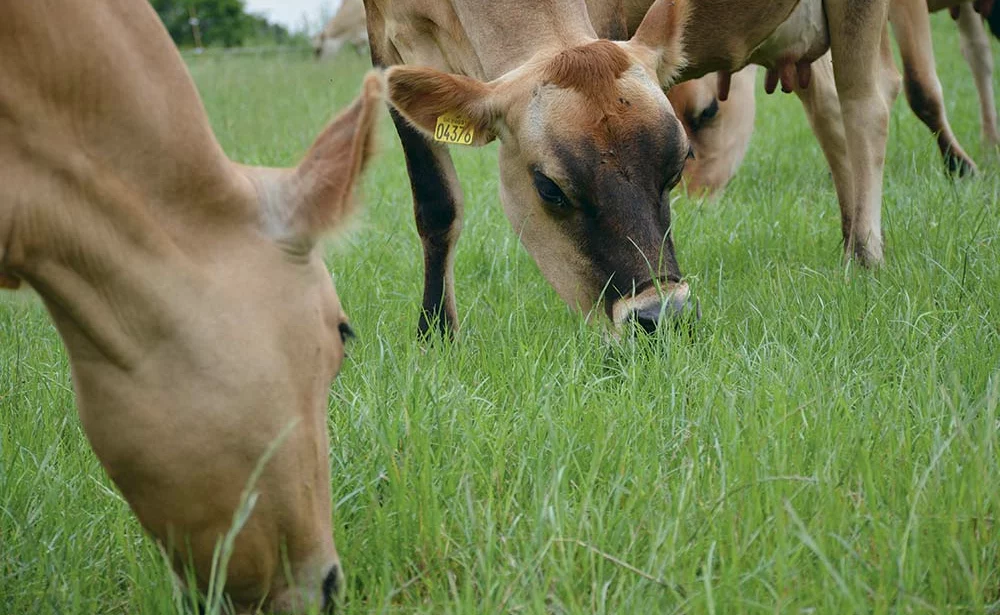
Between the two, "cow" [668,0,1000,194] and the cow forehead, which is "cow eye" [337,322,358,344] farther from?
"cow" [668,0,1000,194]

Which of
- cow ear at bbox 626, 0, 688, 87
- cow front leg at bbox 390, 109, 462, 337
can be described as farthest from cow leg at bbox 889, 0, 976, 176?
cow front leg at bbox 390, 109, 462, 337

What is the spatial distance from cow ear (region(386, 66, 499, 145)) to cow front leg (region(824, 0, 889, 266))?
1.64m

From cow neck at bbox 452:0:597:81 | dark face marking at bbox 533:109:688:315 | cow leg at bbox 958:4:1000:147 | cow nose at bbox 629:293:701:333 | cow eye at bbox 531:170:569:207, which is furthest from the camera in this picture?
cow leg at bbox 958:4:1000:147

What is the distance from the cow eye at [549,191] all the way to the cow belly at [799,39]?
1547 mm

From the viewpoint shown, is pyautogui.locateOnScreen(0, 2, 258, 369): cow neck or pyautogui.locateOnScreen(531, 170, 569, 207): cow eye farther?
Result: pyautogui.locateOnScreen(531, 170, 569, 207): cow eye

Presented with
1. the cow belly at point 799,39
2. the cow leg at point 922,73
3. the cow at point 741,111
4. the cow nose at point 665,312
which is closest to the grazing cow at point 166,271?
the cow nose at point 665,312

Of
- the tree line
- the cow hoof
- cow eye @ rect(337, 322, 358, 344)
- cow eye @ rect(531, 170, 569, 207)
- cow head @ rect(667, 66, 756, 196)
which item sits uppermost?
cow eye @ rect(337, 322, 358, 344)

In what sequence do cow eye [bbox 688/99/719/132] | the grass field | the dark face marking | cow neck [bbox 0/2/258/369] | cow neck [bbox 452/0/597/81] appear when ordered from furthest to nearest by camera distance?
cow eye [bbox 688/99/719/132], cow neck [bbox 452/0/597/81], the dark face marking, the grass field, cow neck [bbox 0/2/258/369]

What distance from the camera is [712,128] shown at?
6645mm

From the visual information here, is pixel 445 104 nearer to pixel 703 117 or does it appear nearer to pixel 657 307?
pixel 657 307

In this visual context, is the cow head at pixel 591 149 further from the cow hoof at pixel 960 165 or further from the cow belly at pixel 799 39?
the cow hoof at pixel 960 165

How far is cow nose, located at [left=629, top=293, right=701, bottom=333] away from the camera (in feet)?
12.0

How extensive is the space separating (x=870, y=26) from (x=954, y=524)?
3.22 meters

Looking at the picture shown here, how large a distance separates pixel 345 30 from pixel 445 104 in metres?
21.5
